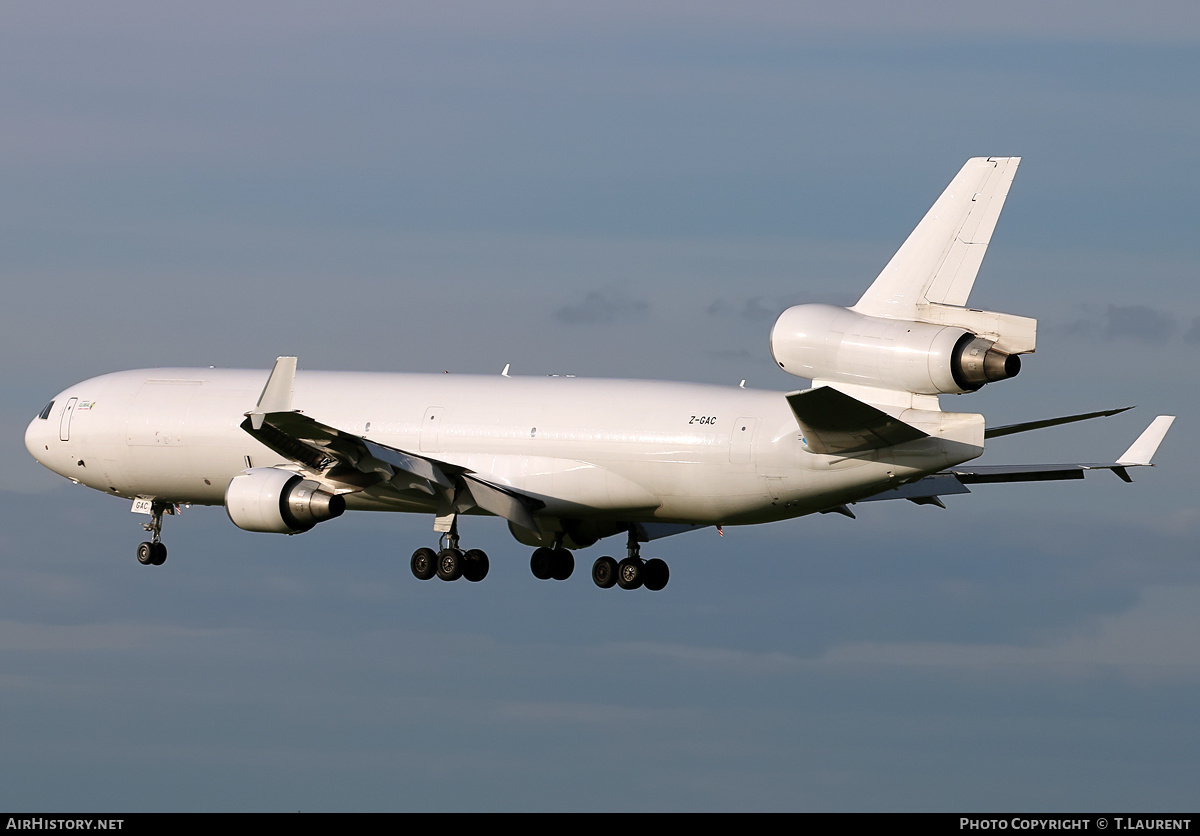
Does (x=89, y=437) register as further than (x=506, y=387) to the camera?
Yes

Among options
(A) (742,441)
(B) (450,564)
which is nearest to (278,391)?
(B) (450,564)

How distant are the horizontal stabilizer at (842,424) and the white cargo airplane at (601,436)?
0.07 meters

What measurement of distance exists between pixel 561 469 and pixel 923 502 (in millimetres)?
Result: 9521

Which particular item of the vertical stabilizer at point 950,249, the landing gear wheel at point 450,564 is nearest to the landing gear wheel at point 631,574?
the landing gear wheel at point 450,564

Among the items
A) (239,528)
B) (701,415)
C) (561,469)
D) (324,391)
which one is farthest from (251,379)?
(701,415)

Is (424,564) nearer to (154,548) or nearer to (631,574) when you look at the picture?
(631,574)

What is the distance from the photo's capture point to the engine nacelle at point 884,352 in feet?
112

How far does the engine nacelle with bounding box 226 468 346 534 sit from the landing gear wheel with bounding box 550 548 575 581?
6700mm

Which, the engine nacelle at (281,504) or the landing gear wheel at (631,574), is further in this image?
the landing gear wheel at (631,574)

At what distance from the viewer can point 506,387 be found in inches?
1810

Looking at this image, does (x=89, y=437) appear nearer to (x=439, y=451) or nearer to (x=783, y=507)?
(x=439, y=451)

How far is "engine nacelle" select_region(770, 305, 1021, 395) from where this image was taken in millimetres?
34156

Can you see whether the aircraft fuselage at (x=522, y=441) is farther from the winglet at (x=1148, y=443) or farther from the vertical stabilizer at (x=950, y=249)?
the winglet at (x=1148, y=443)

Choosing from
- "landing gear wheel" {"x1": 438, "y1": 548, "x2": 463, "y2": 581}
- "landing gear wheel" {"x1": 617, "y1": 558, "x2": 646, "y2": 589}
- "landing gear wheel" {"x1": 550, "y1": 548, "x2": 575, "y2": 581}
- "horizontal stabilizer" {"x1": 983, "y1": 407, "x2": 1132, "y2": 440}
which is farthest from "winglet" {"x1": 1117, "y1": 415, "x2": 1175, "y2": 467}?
"landing gear wheel" {"x1": 438, "y1": 548, "x2": 463, "y2": 581}
